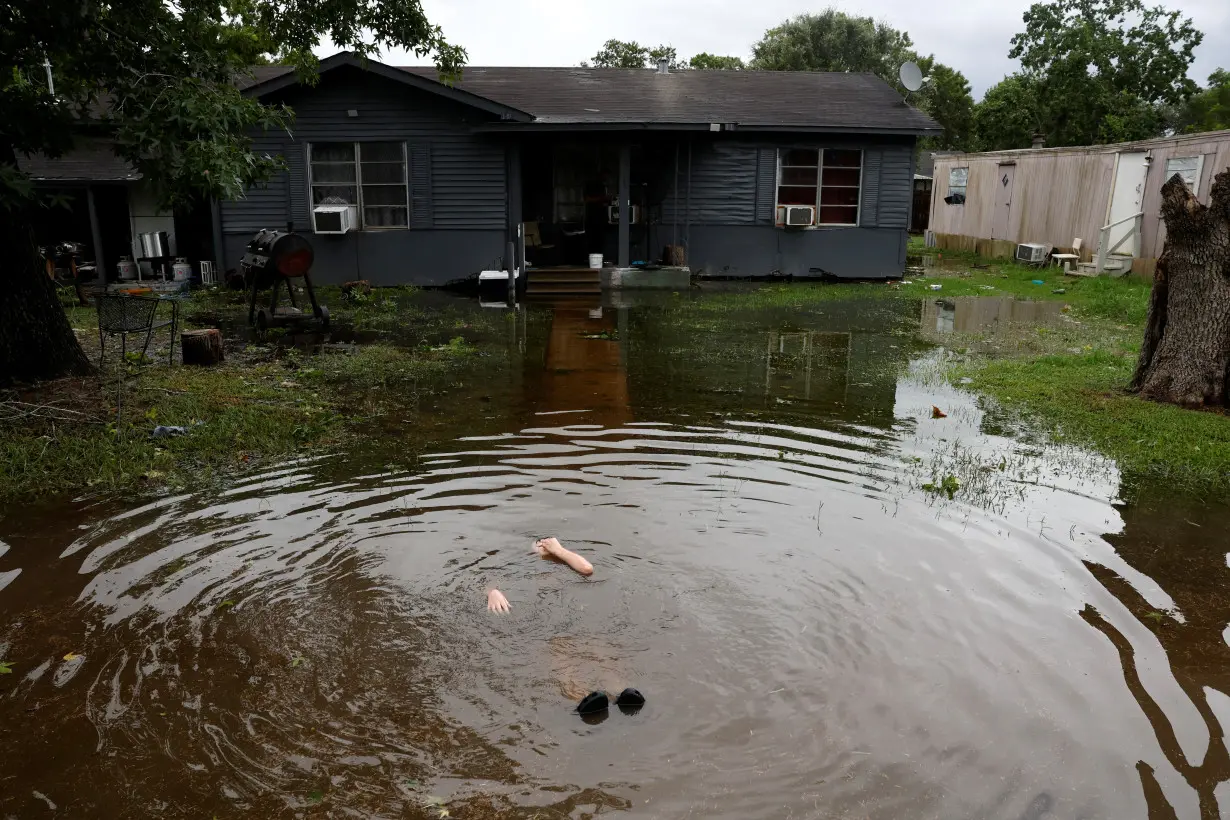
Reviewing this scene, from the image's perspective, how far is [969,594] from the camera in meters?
5.07

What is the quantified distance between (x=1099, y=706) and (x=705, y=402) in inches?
210

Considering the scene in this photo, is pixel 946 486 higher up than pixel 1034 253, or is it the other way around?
pixel 1034 253

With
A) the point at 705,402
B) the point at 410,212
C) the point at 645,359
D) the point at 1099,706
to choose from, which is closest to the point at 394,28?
the point at 645,359

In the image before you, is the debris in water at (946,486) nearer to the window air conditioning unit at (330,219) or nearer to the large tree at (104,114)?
the large tree at (104,114)

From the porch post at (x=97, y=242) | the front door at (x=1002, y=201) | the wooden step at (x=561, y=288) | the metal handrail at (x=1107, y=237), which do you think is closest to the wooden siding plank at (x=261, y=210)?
the porch post at (x=97, y=242)

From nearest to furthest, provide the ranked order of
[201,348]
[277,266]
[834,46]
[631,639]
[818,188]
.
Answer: [631,639] < [201,348] < [277,266] < [818,188] < [834,46]

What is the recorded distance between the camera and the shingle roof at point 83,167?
16.8m

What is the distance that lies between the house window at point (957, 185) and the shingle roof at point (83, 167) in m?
21.7

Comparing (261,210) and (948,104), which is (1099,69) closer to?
(948,104)

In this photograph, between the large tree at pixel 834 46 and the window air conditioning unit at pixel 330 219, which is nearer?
the window air conditioning unit at pixel 330 219

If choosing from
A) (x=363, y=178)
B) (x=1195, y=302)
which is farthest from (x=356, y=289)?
(x=1195, y=302)

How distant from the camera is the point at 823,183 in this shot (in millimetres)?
18938

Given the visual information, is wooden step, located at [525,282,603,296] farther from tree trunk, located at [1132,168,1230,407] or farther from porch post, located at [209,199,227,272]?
tree trunk, located at [1132,168,1230,407]

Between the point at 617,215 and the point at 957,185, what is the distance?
13653 millimetres
